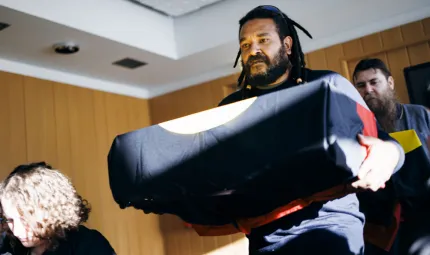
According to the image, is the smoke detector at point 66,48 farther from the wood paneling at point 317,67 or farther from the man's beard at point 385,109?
the man's beard at point 385,109

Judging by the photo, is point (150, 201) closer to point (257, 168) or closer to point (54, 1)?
point (257, 168)

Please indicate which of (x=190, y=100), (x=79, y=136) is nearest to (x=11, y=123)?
(x=79, y=136)

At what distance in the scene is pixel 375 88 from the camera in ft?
6.47

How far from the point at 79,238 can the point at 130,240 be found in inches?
75.4

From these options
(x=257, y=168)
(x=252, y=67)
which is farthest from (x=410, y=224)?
Result: (x=257, y=168)

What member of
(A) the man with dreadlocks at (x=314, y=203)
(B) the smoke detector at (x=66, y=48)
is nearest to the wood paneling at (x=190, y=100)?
(B) the smoke detector at (x=66, y=48)

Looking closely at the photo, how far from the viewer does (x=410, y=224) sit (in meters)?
1.42

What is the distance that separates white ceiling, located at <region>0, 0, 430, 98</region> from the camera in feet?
8.08

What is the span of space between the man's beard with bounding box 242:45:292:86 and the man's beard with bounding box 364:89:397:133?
0.76 metres

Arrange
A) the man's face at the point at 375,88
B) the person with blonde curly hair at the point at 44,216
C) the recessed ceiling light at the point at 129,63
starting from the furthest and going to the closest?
the recessed ceiling light at the point at 129,63, the man's face at the point at 375,88, the person with blonde curly hair at the point at 44,216

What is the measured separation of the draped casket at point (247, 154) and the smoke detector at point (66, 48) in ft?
6.39

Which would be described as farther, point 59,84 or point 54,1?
point 59,84

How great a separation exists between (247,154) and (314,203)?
246 millimetres

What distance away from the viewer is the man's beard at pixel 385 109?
5.68 ft
